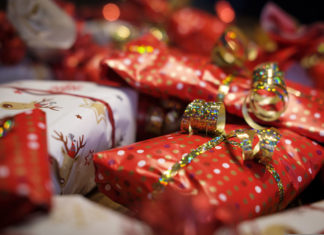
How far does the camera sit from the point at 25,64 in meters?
0.85

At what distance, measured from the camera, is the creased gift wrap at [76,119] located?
1.47 feet

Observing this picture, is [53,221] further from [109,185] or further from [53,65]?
[53,65]

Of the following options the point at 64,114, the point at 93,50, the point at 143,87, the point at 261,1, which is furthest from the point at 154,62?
the point at 261,1

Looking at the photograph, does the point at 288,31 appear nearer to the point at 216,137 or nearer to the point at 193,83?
the point at 193,83

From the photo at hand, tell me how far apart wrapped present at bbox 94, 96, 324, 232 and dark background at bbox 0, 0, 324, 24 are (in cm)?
126

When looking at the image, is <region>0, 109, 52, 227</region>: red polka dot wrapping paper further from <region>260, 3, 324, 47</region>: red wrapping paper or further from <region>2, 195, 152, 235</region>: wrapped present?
<region>260, 3, 324, 47</region>: red wrapping paper

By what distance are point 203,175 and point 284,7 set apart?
70.2 inches

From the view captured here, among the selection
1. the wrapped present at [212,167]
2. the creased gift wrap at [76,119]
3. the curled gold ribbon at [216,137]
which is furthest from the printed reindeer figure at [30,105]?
the curled gold ribbon at [216,137]

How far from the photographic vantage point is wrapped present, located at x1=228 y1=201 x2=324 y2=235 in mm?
310

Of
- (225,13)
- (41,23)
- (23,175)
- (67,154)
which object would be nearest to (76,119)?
(67,154)

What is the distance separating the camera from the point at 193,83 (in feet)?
1.99

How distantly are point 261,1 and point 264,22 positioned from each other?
118cm

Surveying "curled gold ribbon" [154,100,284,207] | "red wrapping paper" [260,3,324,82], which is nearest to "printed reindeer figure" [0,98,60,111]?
"curled gold ribbon" [154,100,284,207]

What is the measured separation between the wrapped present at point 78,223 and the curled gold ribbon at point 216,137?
0.37 feet
